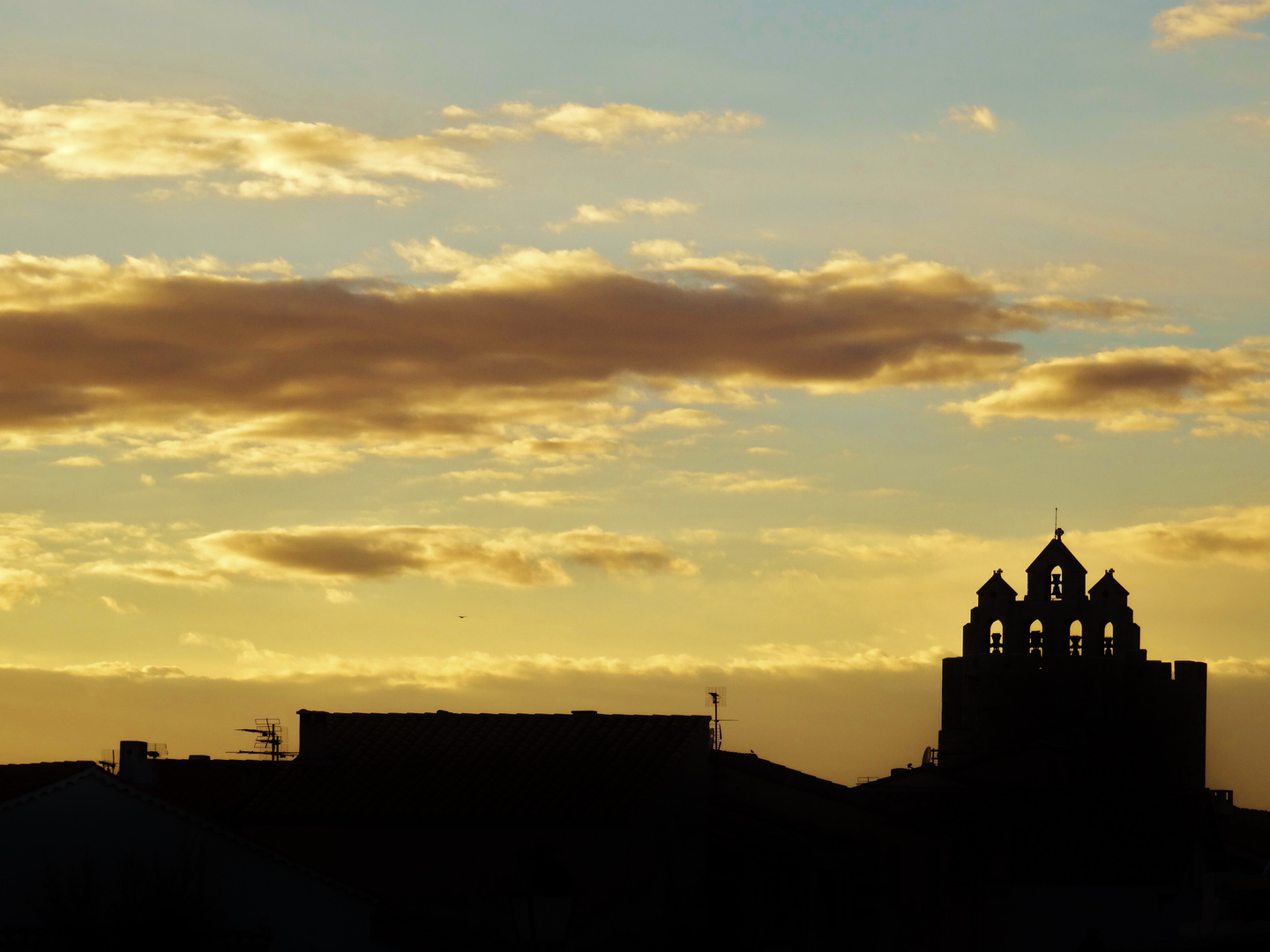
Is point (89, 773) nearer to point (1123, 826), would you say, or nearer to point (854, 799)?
point (854, 799)

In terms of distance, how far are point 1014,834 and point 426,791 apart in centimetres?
2071

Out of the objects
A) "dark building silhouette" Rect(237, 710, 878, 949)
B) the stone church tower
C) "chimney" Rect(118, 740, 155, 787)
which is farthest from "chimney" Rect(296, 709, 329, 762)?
the stone church tower

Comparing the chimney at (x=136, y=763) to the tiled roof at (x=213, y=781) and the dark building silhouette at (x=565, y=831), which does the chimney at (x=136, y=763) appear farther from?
the dark building silhouette at (x=565, y=831)

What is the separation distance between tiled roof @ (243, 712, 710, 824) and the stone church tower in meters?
51.4

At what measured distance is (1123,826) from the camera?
5922 centimetres

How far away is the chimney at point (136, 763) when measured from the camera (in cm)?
5181

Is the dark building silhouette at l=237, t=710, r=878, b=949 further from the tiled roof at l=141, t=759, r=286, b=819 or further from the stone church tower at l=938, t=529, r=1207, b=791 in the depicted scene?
the stone church tower at l=938, t=529, r=1207, b=791

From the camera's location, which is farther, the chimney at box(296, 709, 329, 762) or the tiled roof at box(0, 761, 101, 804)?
the chimney at box(296, 709, 329, 762)

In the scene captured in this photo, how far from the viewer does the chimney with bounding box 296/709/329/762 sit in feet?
161

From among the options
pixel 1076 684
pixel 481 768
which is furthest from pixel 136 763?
pixel 1076 684

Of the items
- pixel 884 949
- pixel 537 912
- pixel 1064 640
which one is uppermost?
pixel 1064 640

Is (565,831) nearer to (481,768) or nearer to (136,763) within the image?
(481,768)

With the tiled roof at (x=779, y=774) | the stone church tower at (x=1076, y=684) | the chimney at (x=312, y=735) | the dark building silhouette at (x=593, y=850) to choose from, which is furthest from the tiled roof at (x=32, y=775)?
the stone church tower at (x=1076, y=684)

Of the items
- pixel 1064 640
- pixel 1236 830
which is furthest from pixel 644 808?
pixel 1064 640
